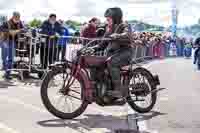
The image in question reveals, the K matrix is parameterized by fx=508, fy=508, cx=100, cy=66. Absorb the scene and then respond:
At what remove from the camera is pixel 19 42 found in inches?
523

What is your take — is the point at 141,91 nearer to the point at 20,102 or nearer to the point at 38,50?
the point at 20,102

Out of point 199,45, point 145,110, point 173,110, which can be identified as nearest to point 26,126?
point 145,110

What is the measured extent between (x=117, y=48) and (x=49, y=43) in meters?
5.73

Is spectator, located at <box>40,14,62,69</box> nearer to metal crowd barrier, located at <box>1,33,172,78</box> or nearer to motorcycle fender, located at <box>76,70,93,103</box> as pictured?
metal crowd barrier, located at <box>1,33,172,78</box>

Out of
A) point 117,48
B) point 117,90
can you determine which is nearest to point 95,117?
point 117,90

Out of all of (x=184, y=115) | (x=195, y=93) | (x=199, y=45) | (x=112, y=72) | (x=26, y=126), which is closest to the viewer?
(x=26, y=126)

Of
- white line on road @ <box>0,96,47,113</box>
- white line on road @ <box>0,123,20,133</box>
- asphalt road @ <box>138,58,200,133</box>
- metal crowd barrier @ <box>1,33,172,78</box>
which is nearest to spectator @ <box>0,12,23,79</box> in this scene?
metal crowd barrier @ <box>1,33,172,78</box>

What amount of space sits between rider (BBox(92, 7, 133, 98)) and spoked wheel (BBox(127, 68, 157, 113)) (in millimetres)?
388

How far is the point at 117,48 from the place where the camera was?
324 inches

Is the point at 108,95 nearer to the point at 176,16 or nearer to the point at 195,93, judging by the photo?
the point at 195,93

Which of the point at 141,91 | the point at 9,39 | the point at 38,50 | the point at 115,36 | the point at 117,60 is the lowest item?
the point at 141,91

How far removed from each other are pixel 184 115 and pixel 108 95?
5.17 feet

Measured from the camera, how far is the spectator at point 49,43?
13.6 meters

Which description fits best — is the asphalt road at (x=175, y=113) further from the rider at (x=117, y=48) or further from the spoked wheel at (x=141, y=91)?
the rider at (x=117, y=48)
